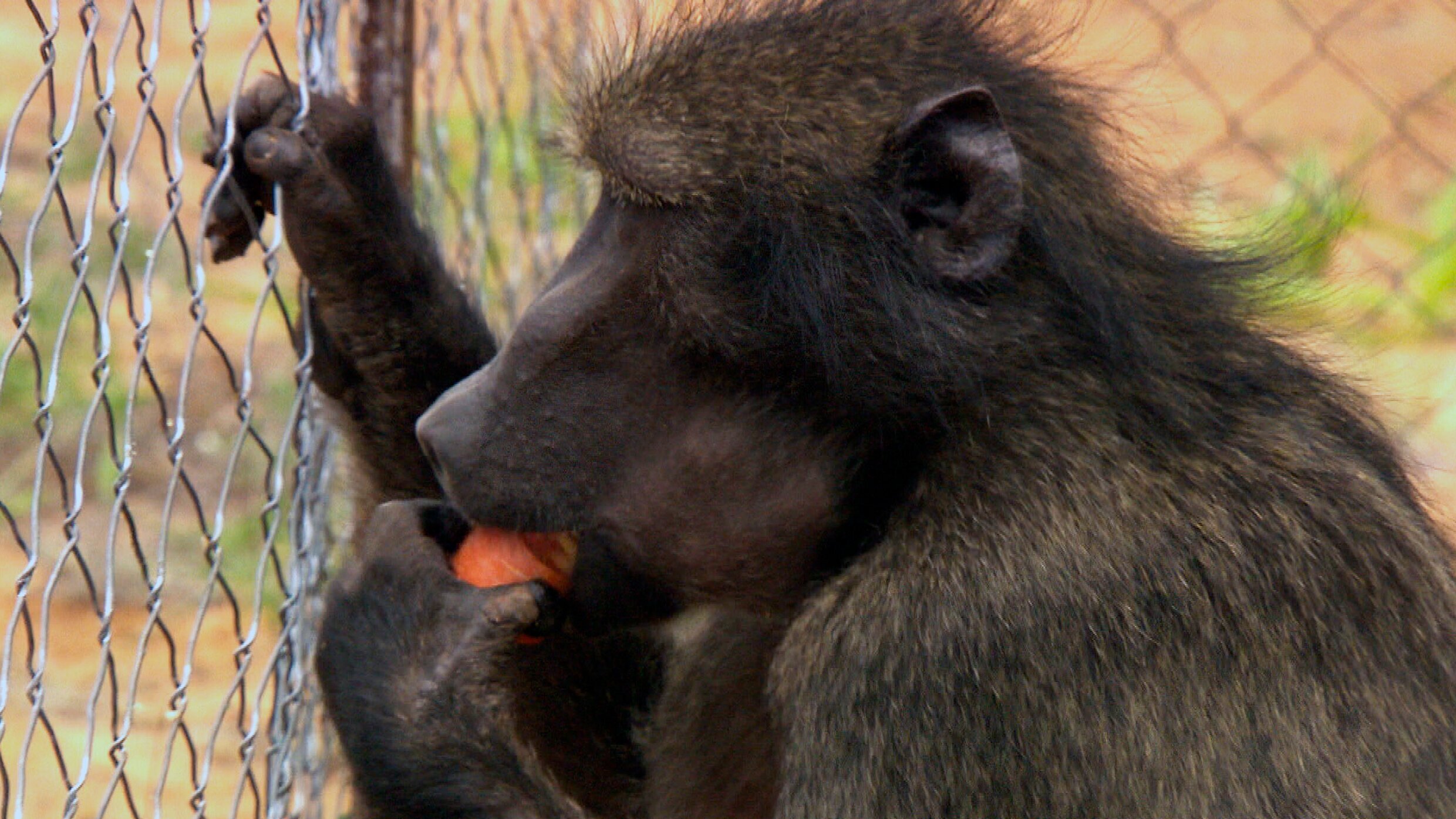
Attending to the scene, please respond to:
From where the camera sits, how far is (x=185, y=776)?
430cm

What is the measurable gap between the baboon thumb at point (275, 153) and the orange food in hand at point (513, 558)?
0.64 metres

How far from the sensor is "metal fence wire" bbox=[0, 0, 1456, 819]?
243 cm

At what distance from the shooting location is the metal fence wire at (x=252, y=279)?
2430mm

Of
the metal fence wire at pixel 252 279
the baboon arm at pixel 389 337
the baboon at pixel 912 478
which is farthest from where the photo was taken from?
the baboon arm at pixel 389 337

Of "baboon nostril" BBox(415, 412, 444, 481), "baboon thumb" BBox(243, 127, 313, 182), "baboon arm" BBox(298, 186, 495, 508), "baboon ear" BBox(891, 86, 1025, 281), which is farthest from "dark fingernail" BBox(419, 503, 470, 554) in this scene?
"baboon ear" BBox(891, 86, 1025, 281)

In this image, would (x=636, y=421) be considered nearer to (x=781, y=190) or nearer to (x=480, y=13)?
(x=781, y=190)

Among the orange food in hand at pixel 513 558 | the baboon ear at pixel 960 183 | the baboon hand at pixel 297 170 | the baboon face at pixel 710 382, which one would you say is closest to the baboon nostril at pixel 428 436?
the baboon face at pixel 710 382

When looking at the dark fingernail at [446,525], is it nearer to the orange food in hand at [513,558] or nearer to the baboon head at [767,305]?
the orange food in hand at [513,558]

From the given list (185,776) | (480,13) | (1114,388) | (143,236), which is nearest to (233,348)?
(143,236)

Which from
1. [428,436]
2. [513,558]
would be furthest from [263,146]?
[513,558]

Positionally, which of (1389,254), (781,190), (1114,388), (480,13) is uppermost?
(480,13)

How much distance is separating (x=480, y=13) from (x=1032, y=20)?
1.57 meters

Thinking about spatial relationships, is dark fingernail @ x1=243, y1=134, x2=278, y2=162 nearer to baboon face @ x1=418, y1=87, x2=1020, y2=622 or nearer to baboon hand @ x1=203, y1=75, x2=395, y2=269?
baboon hand @ x1=203, y1=75, x2=395, y2=269

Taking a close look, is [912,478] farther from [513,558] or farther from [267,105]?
[267,105]
